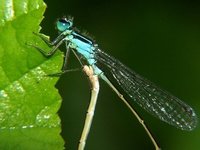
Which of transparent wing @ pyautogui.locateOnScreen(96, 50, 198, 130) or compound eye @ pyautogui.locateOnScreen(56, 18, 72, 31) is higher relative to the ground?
compound eye @ pyautogui.locateOnScreen(56, 18, 72, 31)

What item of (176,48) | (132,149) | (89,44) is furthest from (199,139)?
(89,44)

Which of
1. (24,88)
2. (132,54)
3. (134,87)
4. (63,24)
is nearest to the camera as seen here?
(24,88)

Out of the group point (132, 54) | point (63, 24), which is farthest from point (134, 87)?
point (132, 54)

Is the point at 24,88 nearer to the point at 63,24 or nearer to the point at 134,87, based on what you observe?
the point at 63,24

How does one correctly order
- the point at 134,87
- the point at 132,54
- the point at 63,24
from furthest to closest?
the point at 132,54
the point at 134,87
the point at 63,24

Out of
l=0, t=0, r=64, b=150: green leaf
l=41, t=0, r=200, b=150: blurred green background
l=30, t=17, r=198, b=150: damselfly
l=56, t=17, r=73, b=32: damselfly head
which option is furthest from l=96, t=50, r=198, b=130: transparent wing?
l=0, t=0, r=64, b=150: green leaf

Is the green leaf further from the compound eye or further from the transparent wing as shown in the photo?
the transparent wing
